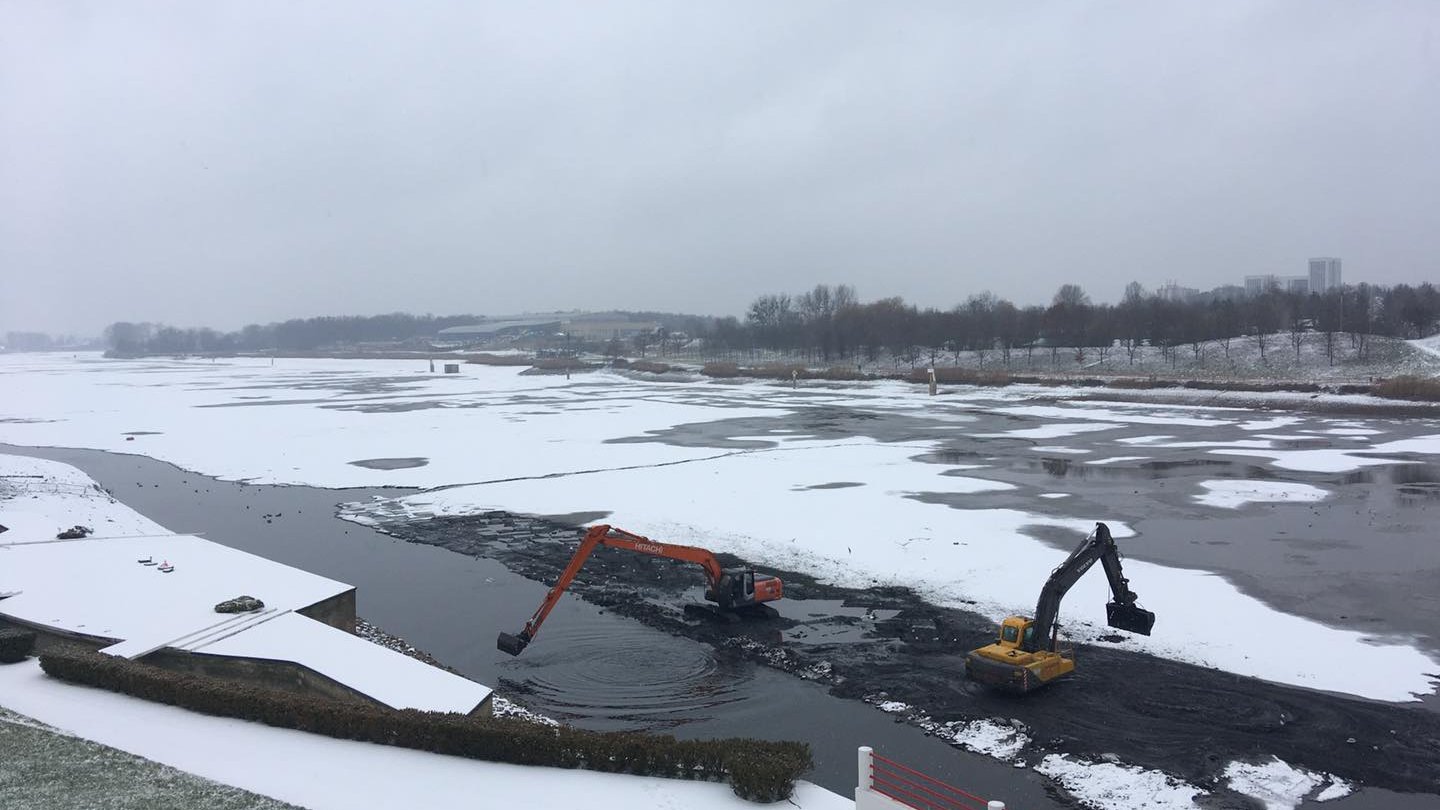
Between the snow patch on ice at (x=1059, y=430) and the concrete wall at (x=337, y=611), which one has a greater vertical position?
the snow patch on ice at (x=1059, y=430)

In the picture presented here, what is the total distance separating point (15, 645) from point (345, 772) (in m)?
8.00

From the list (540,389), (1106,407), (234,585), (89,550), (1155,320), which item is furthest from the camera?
(1155,320)

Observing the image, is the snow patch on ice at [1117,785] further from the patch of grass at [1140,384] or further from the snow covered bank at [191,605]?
the patch of grass at [1140,384]

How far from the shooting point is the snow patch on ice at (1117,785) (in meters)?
11.8

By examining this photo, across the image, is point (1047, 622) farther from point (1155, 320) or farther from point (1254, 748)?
point (1155, 320)

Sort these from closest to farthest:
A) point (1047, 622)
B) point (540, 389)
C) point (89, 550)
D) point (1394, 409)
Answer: point (1047, 622) → point (89, 550) → point (1394, 409) → point (540, 389)

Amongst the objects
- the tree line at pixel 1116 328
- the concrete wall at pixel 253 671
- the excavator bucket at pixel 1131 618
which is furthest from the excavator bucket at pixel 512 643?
the tree line at pixel 1116 328

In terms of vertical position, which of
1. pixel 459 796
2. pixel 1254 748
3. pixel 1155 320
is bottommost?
pixel 1254 748

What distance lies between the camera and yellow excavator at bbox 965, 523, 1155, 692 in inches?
592

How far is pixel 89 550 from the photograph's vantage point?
74.0ft

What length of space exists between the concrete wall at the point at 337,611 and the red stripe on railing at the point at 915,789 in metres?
10.5

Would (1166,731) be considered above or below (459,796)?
below

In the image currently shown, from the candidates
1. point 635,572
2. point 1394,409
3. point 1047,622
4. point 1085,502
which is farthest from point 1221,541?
point 1394,409

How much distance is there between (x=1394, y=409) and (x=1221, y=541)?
40.9 meters
